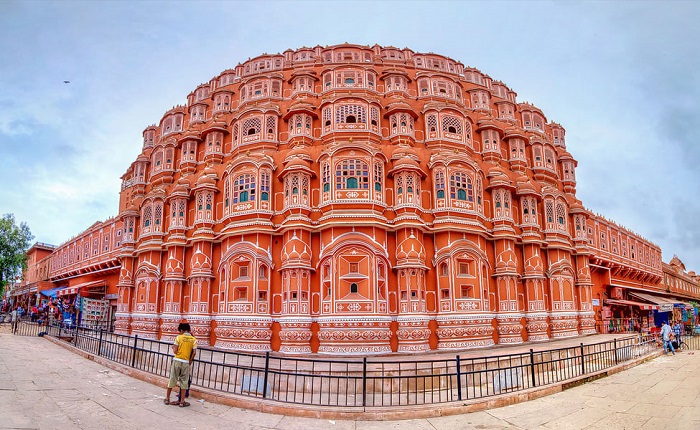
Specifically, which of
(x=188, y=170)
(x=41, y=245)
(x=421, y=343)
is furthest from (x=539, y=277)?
(x=41, y=245)

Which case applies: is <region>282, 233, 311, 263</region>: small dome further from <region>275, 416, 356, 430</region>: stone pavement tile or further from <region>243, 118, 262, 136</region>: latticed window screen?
<region>275, 416, 356, 430</region>: stone pavement tile

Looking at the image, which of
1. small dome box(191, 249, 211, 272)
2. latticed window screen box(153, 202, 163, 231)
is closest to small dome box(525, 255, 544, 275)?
small dome box(191, 249, 211, 272)

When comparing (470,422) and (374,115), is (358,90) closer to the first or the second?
(374,115)

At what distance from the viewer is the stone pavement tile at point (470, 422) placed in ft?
30.5

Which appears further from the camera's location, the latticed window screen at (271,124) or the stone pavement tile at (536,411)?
the latticed window screen at (271,124)

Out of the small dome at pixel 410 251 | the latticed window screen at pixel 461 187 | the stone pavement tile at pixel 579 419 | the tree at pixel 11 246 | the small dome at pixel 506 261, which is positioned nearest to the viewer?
the stone pavement tile at pixel 579 419

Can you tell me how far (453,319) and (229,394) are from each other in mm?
13973

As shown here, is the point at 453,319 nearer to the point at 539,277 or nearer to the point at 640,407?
the point at 539,277

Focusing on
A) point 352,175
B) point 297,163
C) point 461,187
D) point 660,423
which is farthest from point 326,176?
point 660,423

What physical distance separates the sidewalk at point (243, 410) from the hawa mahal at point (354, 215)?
9422 millimetres

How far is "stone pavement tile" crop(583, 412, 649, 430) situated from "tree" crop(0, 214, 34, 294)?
4446 cm

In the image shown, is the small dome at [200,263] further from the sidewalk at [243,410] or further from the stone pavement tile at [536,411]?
the stone pavement tile at [536,411]

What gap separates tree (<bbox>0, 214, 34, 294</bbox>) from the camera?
120 ft

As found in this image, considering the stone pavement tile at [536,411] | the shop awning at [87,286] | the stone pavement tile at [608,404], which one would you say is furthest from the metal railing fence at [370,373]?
the shop awning at [87,286]
